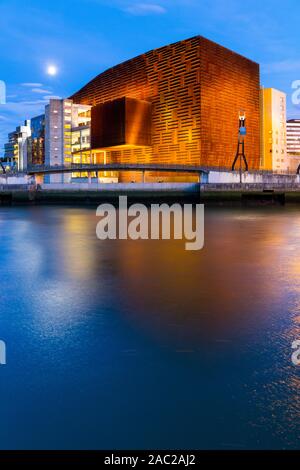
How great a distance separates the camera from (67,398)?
14.2 ft

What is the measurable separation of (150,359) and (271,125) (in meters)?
113

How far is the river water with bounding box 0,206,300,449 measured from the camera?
380cm

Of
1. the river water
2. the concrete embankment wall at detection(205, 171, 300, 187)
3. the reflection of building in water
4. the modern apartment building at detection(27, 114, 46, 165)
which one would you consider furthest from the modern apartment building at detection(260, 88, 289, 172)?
the river water

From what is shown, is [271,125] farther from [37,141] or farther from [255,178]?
[37,141]

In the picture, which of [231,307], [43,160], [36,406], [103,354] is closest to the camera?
[36,406]

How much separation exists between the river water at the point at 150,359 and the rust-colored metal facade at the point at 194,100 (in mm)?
80363

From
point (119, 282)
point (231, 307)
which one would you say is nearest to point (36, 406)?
point (231, 307)

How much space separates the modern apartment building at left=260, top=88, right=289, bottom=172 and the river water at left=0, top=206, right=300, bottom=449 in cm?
10421

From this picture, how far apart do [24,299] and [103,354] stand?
3830 mm

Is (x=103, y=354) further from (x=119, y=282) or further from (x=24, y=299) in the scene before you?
(x=119, y=282)

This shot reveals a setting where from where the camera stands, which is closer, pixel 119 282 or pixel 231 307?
pixel 231 307

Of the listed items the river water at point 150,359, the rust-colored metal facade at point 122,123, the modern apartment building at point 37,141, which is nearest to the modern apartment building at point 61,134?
the modern apartment building at point 37,141

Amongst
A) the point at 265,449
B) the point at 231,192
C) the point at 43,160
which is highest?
the point at 43,160

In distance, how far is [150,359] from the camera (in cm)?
536
